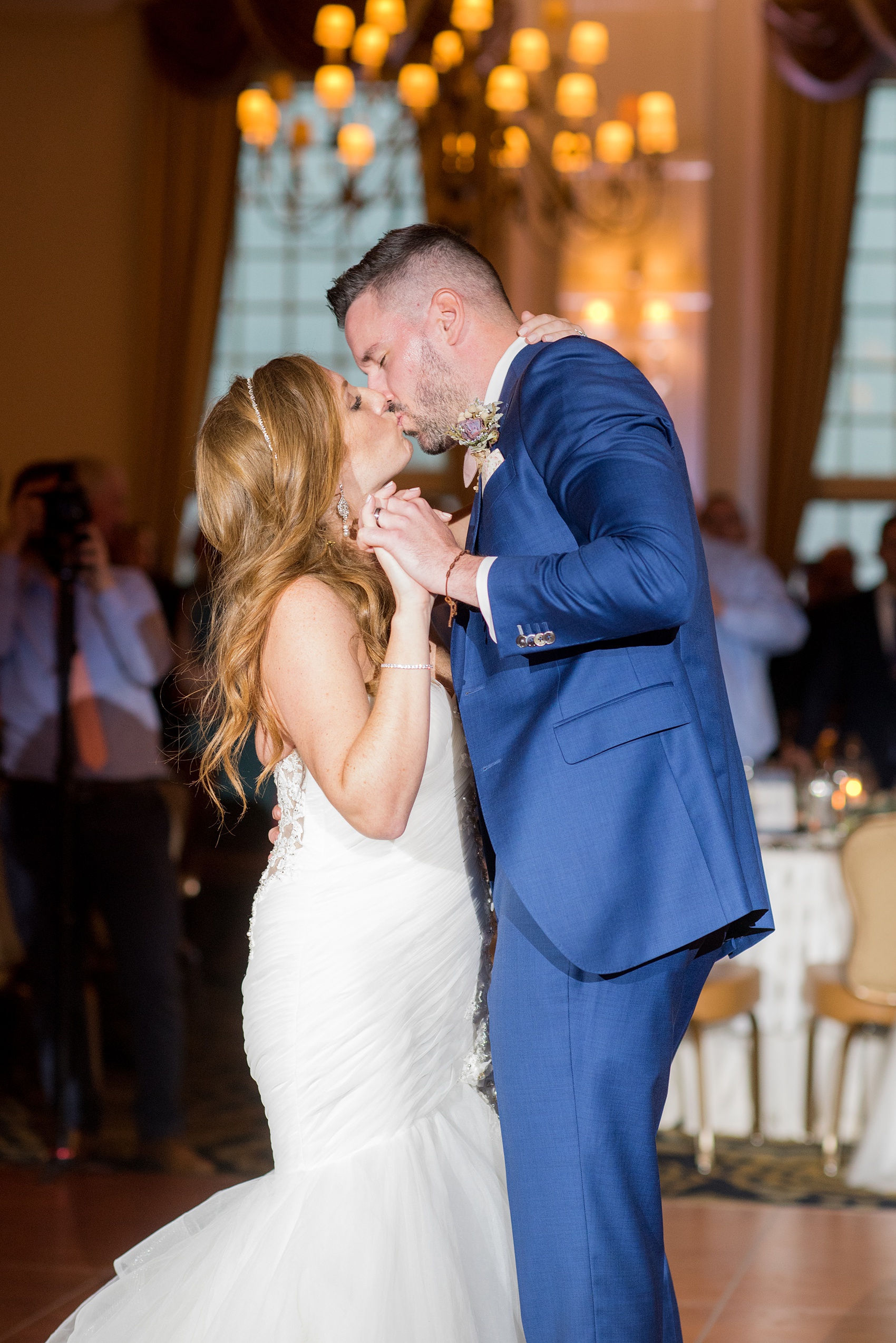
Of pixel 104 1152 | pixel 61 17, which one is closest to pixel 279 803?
pixel 104 1152

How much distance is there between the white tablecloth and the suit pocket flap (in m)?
2.79

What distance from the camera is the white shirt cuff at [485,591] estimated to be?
174 cm

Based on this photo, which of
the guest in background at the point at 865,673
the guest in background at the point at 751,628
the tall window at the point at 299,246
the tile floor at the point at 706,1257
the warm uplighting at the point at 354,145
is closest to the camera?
the tile floor at the point at 706,1257

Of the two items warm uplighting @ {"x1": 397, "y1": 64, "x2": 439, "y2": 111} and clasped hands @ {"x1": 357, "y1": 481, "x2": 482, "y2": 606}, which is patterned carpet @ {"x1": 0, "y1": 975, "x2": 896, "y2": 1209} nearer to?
clasped hands @ {"x1": 357, "y1": 481, "x2": 482, "y2": 606}

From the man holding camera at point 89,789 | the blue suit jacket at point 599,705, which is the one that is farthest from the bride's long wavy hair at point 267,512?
the man holding camera at point 89,789

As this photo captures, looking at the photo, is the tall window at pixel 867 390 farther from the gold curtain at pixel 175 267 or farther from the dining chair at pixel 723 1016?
Answer: the dining chair at pixel 723 1016

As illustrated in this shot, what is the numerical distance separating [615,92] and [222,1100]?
7.36 m

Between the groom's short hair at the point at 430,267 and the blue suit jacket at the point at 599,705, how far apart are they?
35cm

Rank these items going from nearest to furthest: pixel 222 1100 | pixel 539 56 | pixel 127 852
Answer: pixel 127 852 < pixel 222 1100 < pixel 539 56

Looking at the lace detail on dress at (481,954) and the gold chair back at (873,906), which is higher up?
the lace detail on dress at (481,954)

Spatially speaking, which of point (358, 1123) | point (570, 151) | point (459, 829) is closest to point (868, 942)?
point (459, 829)

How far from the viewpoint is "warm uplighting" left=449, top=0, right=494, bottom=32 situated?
5.79 meters

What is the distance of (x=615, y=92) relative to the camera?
31.3 feet

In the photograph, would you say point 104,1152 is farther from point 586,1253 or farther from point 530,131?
point 530,131
